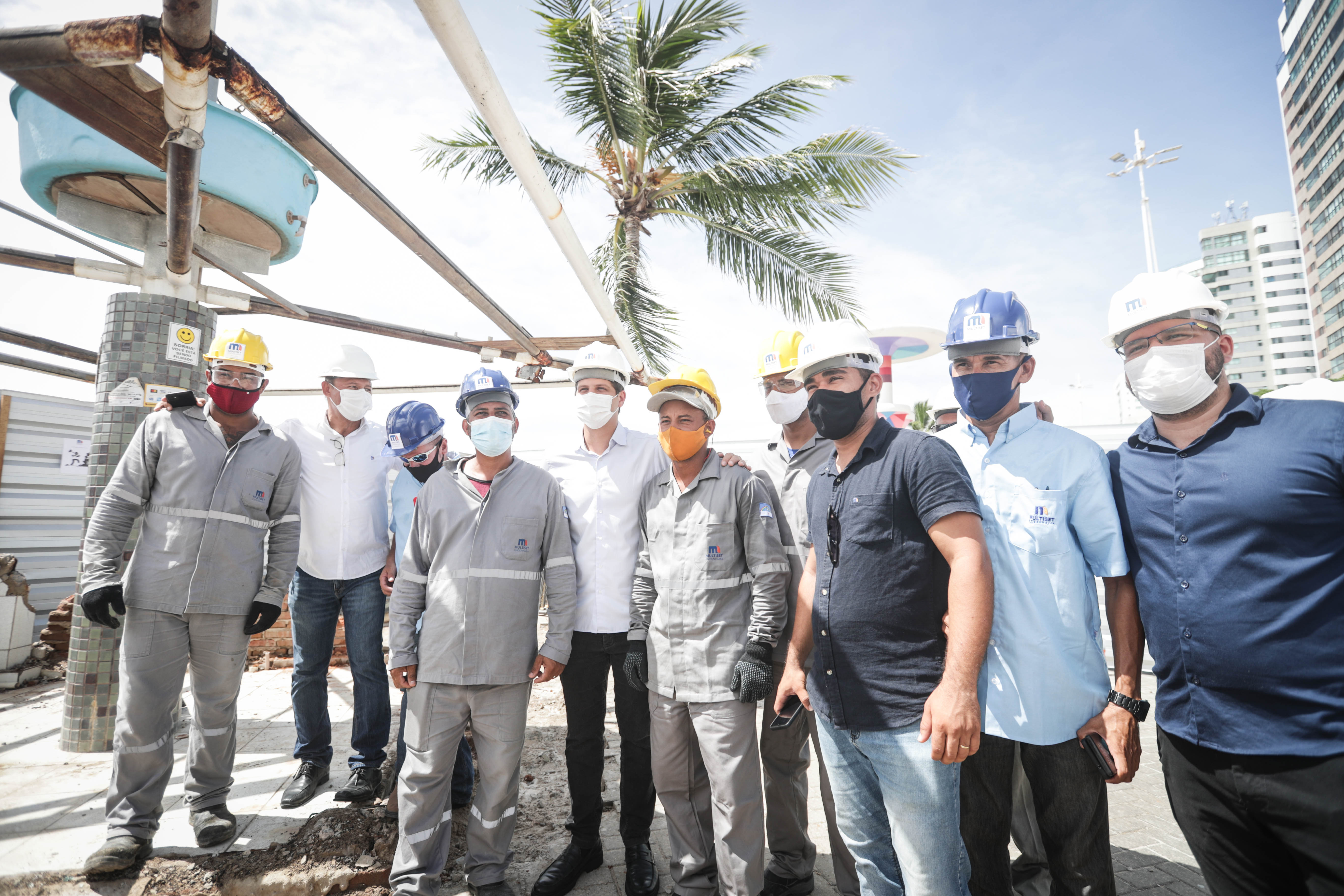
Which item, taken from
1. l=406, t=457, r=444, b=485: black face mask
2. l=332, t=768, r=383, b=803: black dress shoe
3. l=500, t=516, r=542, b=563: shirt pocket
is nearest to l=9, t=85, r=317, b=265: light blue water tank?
l=406, t=457, r=444, b=485: black face mask

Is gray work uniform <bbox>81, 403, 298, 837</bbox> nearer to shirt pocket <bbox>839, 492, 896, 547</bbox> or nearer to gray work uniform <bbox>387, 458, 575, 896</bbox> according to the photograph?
gray work uniform <bbox>387, 458, 575, 896</bbox>

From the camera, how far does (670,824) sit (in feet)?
9.13

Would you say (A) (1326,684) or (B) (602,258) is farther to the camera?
(B) (602,258)

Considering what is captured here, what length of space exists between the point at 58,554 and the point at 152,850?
6691 mm

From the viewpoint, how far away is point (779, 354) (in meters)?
3.36

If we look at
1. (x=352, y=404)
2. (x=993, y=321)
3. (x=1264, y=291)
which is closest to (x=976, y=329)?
(x=993, y=321)

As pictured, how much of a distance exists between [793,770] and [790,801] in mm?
143

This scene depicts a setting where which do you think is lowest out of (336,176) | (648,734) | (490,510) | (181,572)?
(648,734)

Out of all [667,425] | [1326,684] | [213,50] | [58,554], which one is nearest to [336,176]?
[213,50]

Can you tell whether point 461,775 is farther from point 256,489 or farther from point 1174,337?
point 1174,337

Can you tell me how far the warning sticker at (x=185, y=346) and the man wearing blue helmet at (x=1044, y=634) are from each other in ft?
17.5

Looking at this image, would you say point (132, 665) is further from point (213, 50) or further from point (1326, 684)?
point (1326, 684)

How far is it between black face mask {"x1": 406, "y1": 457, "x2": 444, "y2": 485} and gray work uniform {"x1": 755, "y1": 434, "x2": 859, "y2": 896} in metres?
2.11

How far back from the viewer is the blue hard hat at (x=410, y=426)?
12.2 feet
